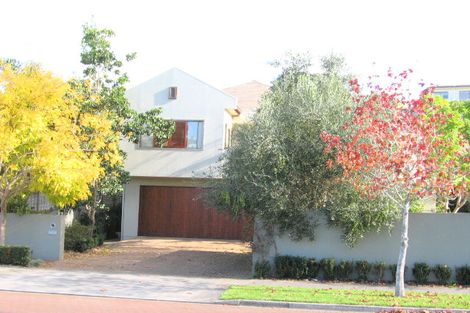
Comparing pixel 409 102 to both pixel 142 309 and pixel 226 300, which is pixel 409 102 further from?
pixel 142 309

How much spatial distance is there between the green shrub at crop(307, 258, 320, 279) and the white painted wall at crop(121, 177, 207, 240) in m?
12.4

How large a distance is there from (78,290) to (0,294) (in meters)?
1.66

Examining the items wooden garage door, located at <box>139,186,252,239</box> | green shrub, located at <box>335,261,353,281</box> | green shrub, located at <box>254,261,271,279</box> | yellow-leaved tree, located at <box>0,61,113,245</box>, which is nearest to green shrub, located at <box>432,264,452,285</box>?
green shrub, located at <box>335,261,353,281</box>

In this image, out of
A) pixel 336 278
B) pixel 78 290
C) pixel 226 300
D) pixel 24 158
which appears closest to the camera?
pixel 226 300

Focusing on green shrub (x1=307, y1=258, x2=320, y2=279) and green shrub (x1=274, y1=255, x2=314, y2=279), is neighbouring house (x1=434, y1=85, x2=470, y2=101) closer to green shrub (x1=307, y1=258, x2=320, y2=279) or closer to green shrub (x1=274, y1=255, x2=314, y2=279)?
green shrub (x1=307, y1=258, x2=320, y2=279)

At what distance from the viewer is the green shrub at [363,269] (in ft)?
51.0

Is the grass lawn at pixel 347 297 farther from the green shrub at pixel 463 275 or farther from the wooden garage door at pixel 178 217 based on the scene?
the wooden garage door at pixel 178 217

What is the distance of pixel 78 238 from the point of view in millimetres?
21391

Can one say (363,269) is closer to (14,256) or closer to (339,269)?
(339,269)

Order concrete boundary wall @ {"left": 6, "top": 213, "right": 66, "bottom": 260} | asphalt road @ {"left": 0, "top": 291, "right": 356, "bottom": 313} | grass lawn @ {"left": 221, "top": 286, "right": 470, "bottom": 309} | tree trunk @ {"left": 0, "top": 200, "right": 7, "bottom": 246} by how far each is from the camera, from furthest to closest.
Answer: concrete boundary wall @ {"left": 6, "top": 213, "right": 66, "bottom": 260}
tree trunk @ {"left": 0, "top": 200, "right": 7, "bottom": 246}
grass lawn @ {"left": 221, "top": 286, "right": 470, "bottom": 309}
asphalt road @ {"left": 0, "top": 291, "right": 356, "bottom": 313}

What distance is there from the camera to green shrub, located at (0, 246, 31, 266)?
17.0 meters

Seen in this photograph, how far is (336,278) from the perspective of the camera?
51.2 ft

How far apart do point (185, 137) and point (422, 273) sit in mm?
13890

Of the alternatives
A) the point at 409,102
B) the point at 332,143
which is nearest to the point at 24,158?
the point at 332,143
